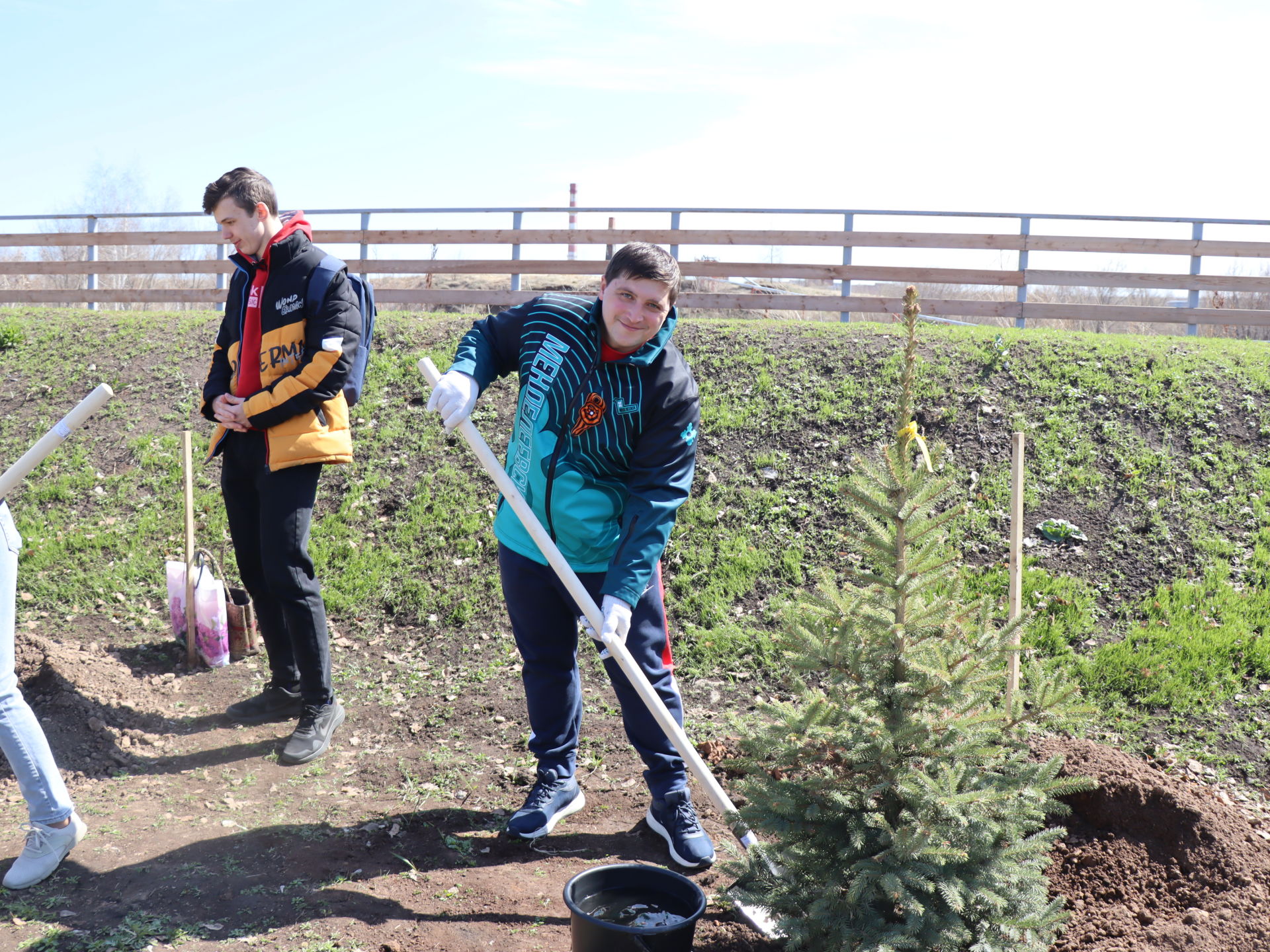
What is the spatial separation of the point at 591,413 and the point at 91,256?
1428 centimetres

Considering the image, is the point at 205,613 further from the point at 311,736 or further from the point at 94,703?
the point at 311,736

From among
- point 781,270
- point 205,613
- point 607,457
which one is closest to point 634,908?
point 607,457

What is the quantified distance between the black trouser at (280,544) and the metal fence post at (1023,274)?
8786 mm

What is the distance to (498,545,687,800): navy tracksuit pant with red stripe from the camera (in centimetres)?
340

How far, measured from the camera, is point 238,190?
151 inches

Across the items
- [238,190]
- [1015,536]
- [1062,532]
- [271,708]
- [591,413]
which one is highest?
[238,190]

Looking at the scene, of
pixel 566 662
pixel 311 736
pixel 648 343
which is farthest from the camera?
pixel 311 736

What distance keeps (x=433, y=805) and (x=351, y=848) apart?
19.1 inches

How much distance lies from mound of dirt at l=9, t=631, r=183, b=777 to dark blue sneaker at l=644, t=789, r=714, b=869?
2583mm

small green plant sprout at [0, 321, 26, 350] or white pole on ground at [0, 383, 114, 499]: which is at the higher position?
small green plant sprout at [0, 321, 26, 350]

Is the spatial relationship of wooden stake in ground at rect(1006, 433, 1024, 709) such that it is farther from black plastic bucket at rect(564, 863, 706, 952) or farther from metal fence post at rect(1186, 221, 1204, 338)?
metal fence post at rect(1186, 221, 1204, 338)

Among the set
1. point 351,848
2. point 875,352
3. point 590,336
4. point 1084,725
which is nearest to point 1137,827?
point 1084,725

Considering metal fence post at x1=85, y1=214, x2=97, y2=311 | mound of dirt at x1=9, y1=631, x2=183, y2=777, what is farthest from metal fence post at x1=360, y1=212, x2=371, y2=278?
mound of dirt at x1=9, y1=631, x2=183, y2=777

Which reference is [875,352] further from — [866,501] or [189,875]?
[189,875]
